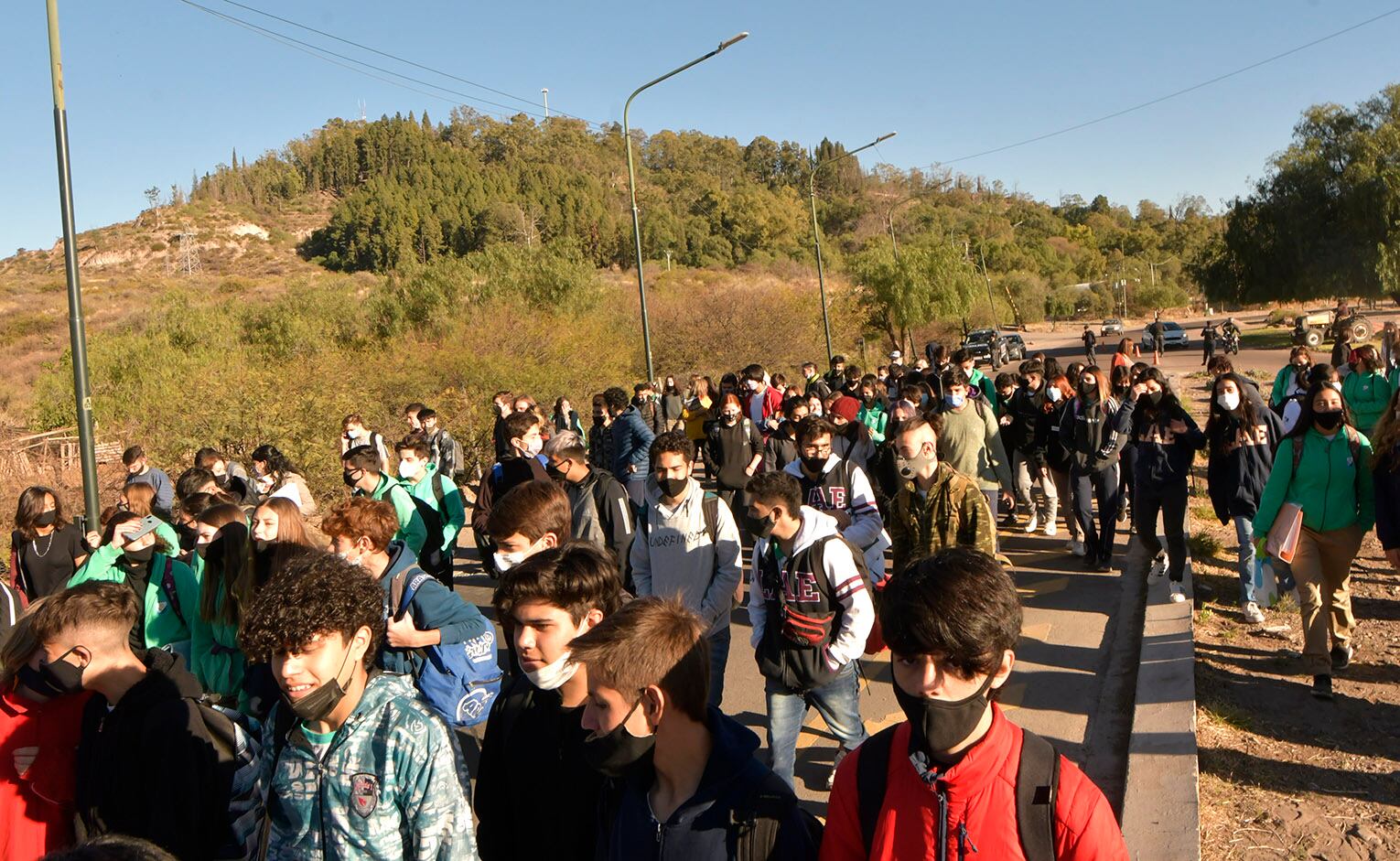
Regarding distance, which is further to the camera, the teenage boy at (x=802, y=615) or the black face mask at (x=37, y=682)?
the teenage boy at (x=802, y=615)

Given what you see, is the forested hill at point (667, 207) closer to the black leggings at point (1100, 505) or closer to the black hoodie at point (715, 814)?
the black leggings at point (1100, 505)

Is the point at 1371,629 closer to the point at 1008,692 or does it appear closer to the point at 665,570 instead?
the point at 1008,692

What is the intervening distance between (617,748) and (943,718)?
74 centimetres

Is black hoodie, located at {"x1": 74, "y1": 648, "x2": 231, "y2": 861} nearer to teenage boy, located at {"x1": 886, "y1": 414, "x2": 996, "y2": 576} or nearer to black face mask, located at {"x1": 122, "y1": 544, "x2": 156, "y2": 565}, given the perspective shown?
black face mask, located at {"x1": 122, "y1": 544, "x2": 156, "y2": 565}

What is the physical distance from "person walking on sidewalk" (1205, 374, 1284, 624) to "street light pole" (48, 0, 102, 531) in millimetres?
9178

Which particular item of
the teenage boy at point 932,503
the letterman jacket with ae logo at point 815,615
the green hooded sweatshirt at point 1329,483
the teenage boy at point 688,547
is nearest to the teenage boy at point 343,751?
the letterman jacket with ae logo at point 815,615

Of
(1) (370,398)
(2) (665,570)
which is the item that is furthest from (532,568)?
(1) (370,398)

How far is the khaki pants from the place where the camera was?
234 inches

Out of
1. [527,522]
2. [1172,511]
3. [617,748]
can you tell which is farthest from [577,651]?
[1172,511]

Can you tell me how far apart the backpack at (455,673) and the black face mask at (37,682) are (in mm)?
1193

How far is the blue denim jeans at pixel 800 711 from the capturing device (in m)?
4.55

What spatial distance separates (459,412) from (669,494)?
14.8m

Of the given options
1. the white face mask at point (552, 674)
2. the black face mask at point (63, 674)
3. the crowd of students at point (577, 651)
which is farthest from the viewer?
the black face mask at point (63, 674)

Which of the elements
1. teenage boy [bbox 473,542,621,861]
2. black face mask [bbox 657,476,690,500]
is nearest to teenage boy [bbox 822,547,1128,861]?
teenage boy [bbox 473,542,621,861]
